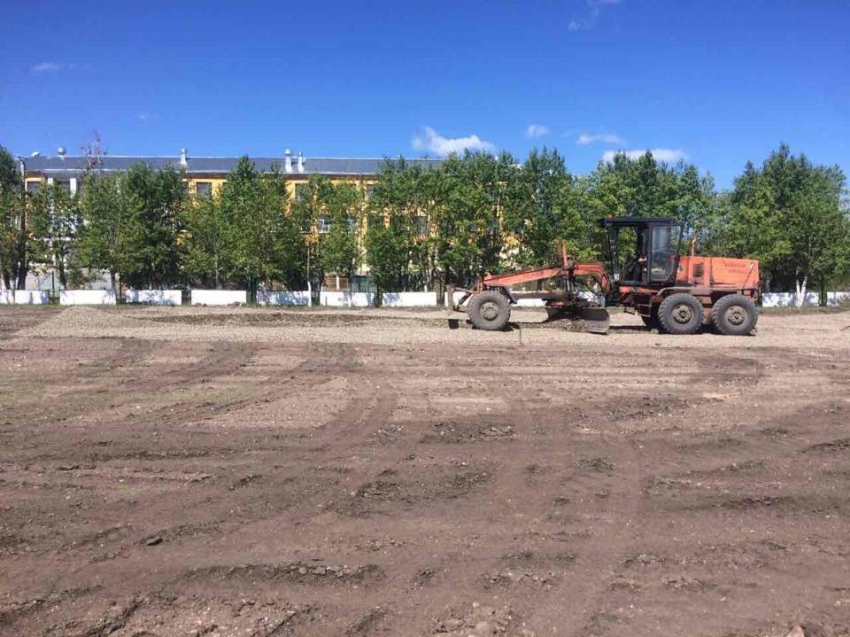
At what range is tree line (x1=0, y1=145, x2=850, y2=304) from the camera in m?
48.0

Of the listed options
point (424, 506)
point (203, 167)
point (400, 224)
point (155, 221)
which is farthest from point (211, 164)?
point (424, 506)

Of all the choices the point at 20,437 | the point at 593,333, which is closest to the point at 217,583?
the point at 20,437

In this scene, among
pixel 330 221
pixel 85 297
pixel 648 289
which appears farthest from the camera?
pixel 330 221

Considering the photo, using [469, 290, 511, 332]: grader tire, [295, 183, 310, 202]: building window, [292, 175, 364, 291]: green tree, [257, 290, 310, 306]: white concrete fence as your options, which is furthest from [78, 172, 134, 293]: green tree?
[469, 290, 511, 332]: grader tire

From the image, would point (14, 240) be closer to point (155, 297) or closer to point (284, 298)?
point (155, 297)

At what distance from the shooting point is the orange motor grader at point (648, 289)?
67.8 feet

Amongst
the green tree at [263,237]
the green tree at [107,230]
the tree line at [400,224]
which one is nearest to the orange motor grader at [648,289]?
the tree line at [400,224]

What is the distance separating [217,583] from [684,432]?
625 cm

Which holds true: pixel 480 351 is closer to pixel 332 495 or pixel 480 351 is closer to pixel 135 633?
pixel 332 495

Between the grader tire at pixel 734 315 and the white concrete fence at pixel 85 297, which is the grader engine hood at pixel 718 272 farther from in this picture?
the white concrete fence at pixel 85 297

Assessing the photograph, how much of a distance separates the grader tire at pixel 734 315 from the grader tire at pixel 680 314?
31.8 inches

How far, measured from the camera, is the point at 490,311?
21.4 meters

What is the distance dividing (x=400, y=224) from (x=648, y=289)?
30036mm

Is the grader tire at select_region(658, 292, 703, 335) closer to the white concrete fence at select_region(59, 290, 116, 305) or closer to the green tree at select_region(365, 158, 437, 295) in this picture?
the green tree at select_region(365, 158, 437, 295)
